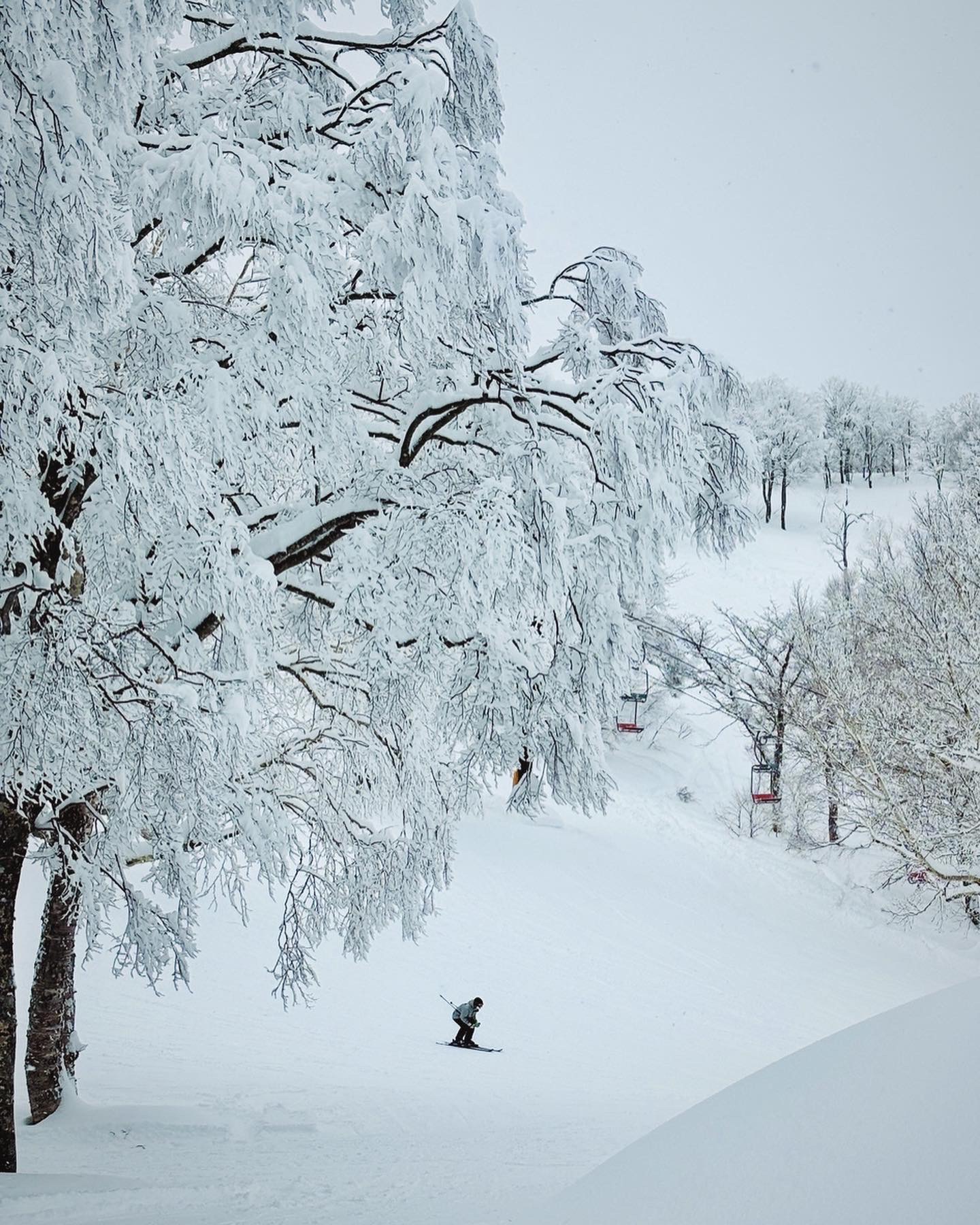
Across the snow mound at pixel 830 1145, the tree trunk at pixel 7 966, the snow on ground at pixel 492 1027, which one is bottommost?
the snow on ground at pixel 492 1027

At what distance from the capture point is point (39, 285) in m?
3.13

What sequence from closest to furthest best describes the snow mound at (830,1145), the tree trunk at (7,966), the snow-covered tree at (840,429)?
the snow mound at (830,1145) → the tree trunk at (7,966) → the snow-covered tree at (840,429)

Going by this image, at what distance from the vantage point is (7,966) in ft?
15.1

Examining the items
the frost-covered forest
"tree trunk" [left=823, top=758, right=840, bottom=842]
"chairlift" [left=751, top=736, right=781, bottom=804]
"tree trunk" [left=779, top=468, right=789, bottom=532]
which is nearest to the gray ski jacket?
the frost-covered forest

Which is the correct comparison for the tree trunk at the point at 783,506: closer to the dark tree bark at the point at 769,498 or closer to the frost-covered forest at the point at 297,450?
the dark tree bark at the point at 769,498

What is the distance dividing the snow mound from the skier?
9250mm

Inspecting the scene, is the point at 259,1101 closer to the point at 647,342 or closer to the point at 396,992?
the point at 396,992

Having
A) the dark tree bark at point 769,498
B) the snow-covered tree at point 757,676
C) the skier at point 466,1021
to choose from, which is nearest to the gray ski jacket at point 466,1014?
the skier at point 466,1021

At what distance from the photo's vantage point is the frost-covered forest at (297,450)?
3.12m

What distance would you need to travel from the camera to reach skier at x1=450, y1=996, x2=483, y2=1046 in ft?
34.8

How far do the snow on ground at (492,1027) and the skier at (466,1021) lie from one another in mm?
211

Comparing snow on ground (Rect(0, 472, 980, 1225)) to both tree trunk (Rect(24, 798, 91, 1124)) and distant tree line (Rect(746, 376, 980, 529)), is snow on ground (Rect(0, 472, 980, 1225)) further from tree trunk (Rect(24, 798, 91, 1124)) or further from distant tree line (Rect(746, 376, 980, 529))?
distant tree line (Rect(746, 376, 980, 529))

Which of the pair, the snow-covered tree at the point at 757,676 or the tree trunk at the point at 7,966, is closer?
the tree trunk at the point at 7,966

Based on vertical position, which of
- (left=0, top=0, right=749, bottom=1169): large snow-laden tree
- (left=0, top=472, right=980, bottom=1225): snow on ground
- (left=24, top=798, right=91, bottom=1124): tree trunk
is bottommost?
(left=0, top=472, right=980, bottom=1225): snow on ground
